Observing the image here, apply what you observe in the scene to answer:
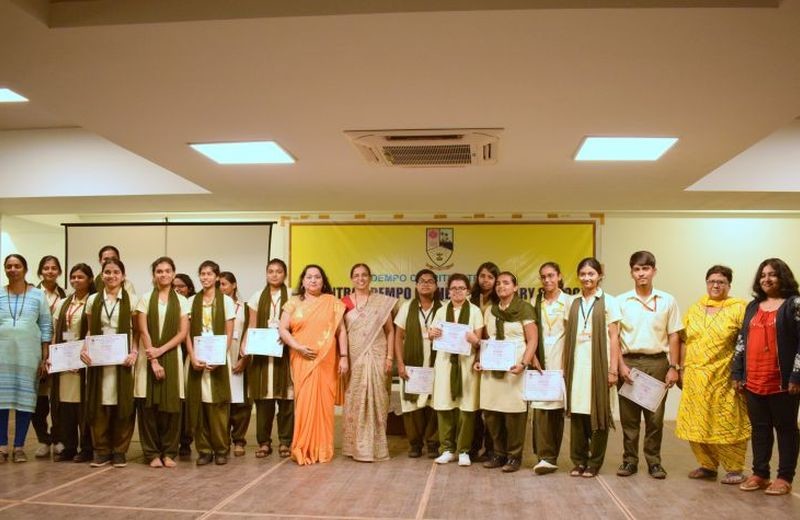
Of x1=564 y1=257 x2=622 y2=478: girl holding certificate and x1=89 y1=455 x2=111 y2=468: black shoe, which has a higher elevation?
x1=564 y1=257 x2=622 y2=478: girl holding certificate

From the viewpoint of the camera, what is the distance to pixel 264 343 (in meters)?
5.17

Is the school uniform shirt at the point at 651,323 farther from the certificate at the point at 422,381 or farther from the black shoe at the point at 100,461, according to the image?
the black shoe at the point at 100,461

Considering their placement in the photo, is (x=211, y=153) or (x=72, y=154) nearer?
(x=211, y=153)

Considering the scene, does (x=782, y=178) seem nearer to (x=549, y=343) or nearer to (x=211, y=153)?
(x=549, y=343)

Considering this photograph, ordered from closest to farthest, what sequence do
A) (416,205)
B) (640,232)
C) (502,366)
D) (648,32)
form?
(648,32) → (502,366) → (416,205) → (640,232)

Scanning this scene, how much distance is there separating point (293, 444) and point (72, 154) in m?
3.54

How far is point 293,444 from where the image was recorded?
16.5 feet

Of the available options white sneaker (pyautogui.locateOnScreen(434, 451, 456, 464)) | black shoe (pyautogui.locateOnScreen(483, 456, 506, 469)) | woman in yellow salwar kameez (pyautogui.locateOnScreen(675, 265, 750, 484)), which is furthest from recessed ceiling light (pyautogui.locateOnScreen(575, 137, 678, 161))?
white sneaker (pyautogui.locateOnScreen(434, 451, 456, 464))

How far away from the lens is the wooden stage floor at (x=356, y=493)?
375 centimetres

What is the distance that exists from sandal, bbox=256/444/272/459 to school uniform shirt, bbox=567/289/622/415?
2.23 meters

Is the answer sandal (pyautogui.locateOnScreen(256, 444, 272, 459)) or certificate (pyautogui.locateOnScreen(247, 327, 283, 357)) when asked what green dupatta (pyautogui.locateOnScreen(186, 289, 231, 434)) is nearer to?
certificate (pyautogui.locateOnScreen(247, 327, 283, 357))

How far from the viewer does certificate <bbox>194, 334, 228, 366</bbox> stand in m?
4.94

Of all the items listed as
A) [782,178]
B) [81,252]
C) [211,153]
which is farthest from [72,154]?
[782,178]

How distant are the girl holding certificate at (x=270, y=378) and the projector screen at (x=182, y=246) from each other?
2.28 m
